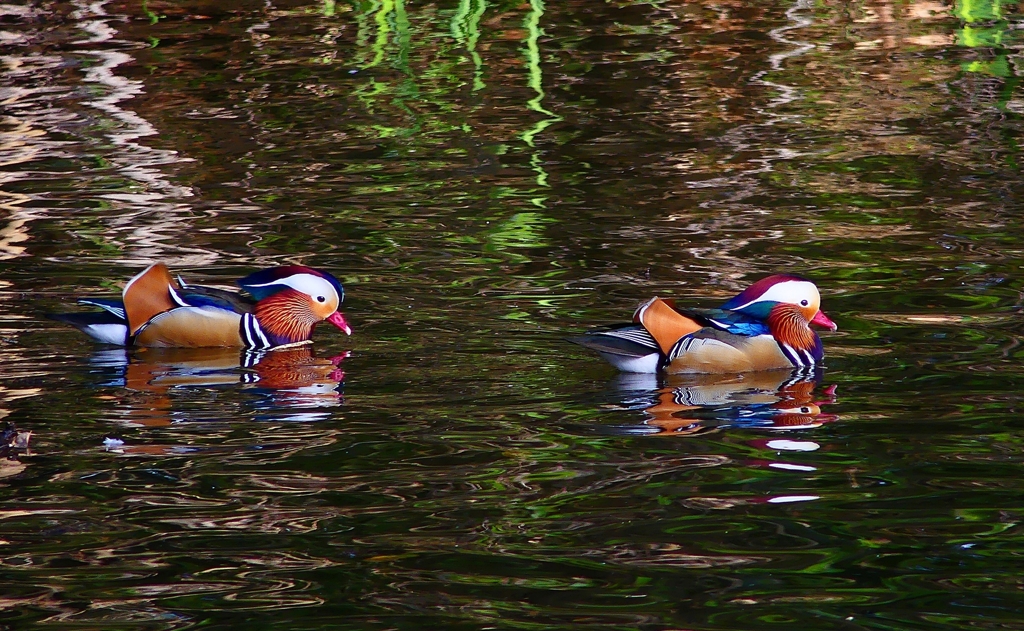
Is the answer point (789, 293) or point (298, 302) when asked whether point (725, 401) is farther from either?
point (298, 302)

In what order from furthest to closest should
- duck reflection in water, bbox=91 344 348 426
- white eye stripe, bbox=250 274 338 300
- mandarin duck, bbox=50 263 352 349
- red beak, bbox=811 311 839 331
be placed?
white eye stripe, bbox=250 274 338 300, mandarin duck, bbox=50 263 352 349, red beak, bbox=811 311 839 331, duck reflection in water, bbox=91 344 348 426

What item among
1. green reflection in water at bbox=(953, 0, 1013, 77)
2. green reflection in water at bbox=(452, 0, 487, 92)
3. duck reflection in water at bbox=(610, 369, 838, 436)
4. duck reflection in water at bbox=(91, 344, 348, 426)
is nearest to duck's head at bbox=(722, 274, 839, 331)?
duck reflection in water at bbox=(610, 369, 838, 436)

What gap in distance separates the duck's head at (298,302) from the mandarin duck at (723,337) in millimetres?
1633

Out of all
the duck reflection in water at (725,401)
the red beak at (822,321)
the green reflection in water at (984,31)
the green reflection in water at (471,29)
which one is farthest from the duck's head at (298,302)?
the green reflection in water at (984,31)

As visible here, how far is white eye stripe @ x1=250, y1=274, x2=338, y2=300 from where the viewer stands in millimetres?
8422

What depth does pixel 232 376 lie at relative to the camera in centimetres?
783

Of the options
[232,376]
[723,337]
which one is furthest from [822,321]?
[232,376]

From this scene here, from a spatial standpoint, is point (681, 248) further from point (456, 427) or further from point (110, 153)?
point (110, 153)

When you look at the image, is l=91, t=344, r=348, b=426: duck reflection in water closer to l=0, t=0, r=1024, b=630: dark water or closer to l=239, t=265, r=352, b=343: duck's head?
l=0, t=0, r=1024, b=630: dark water

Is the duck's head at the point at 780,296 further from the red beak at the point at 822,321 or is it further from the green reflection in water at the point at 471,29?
the green reflection in water at the point at 471,29

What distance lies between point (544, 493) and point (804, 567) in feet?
3.74

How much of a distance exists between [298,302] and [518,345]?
4.55 feet

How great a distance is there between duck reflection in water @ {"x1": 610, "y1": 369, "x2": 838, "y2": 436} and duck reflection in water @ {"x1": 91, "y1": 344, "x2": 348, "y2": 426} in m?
1.47

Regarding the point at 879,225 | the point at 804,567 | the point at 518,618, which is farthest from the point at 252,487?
the point at 879,225
